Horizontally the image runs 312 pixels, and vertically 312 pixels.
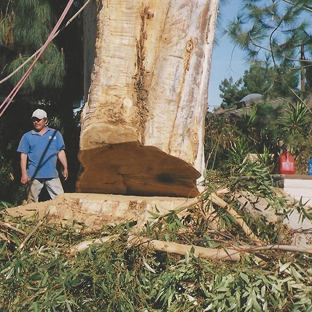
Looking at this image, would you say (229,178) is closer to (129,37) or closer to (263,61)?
(129,37)

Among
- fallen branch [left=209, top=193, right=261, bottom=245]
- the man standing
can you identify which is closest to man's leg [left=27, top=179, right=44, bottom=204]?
the man standing

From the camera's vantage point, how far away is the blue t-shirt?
7328 millimetres

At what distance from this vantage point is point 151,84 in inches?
173

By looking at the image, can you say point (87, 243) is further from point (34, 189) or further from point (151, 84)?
point (34, 189)

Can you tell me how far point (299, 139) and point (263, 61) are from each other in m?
1.26

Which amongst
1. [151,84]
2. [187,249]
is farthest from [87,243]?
[151,84]

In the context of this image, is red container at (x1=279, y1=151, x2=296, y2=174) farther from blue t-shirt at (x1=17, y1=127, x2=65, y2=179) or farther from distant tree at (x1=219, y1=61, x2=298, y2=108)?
blue t-shirt at (x1=17, y1=127, x2=65, y2=179)

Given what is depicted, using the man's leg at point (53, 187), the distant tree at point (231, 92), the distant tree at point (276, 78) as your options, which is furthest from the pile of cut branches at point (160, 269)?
the distant tree at point (231, 92)

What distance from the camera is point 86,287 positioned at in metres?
3.57

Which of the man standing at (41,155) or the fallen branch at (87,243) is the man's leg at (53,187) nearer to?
the man standing at (41,155)

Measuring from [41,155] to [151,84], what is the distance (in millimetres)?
3249

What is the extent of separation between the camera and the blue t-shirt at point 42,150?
733 cm

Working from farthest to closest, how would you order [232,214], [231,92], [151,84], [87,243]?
[231,92] < [151,84] < [232,214] < [87,243]

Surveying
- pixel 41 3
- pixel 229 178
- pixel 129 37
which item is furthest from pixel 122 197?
pixel 41 3
